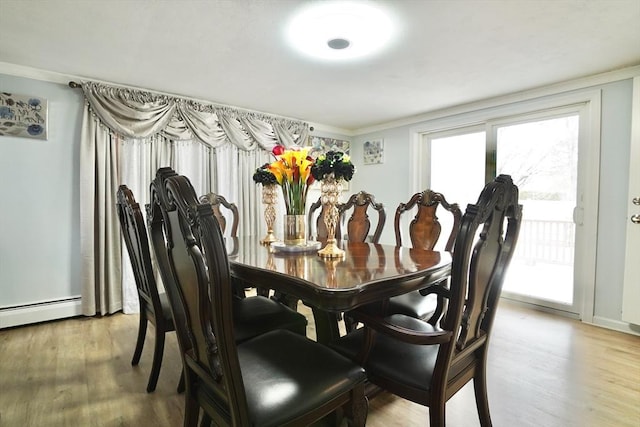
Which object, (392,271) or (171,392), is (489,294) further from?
(171,392)

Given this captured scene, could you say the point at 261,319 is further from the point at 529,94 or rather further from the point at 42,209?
the point at 529,94

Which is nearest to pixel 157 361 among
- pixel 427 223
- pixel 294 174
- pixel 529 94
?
pixel 294 174

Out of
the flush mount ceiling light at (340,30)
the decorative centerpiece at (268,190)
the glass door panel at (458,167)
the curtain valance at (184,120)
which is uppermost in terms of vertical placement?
the flush mount ceiling light at (340,30)

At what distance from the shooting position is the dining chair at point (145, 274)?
1.63 m

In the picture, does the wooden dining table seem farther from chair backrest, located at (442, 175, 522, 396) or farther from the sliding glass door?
the sliding glass door

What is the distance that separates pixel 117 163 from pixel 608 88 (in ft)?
14.5

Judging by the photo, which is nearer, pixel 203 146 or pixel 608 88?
pixel 608 88

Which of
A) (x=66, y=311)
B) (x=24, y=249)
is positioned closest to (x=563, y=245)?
(x=66, y=311)

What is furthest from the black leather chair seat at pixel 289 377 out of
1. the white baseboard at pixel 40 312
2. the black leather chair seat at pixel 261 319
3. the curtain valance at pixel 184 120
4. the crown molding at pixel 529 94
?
the crown molding at pixel 529 94

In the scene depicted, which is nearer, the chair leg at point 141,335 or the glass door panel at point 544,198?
the chair leg at point 141,335

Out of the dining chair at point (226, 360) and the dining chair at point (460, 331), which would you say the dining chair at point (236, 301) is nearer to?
the dining chair at point (226, 360)

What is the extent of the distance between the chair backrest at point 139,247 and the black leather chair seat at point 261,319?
453mm

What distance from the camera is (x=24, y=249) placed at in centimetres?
269

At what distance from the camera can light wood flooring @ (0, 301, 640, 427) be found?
1.56m
